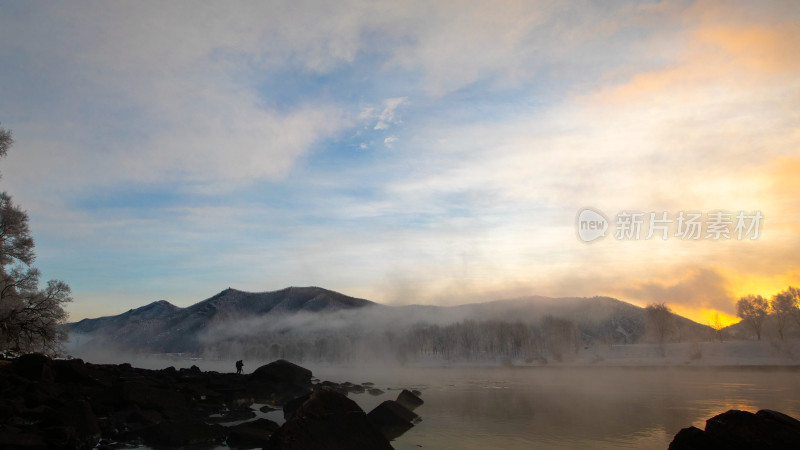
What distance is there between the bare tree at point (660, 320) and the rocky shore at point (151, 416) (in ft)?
428

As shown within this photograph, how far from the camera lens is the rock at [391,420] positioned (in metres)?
30.9

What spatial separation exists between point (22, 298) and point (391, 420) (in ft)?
102

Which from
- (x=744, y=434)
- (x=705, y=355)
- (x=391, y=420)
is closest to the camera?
(x=744, y=434)

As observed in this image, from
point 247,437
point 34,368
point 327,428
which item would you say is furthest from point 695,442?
point 34,368

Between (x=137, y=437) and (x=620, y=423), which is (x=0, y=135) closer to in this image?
(x=137, y=437)

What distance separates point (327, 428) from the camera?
59.6 feet

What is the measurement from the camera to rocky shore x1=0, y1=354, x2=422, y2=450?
18.1 meters

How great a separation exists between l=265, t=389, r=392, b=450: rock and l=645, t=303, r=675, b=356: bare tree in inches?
5853

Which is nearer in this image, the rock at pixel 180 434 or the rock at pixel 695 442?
the rock at pixel 695 442

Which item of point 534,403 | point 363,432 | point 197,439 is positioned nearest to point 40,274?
point 197,439

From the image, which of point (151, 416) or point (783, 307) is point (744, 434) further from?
point (783, 307)

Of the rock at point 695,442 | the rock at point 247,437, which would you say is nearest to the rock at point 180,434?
the rock at point 247,437

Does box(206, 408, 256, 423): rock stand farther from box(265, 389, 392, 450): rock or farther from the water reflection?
box(265, 389, 392, 450): rock

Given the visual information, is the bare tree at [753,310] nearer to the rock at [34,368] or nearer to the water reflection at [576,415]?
the water reflection at [576,415]
